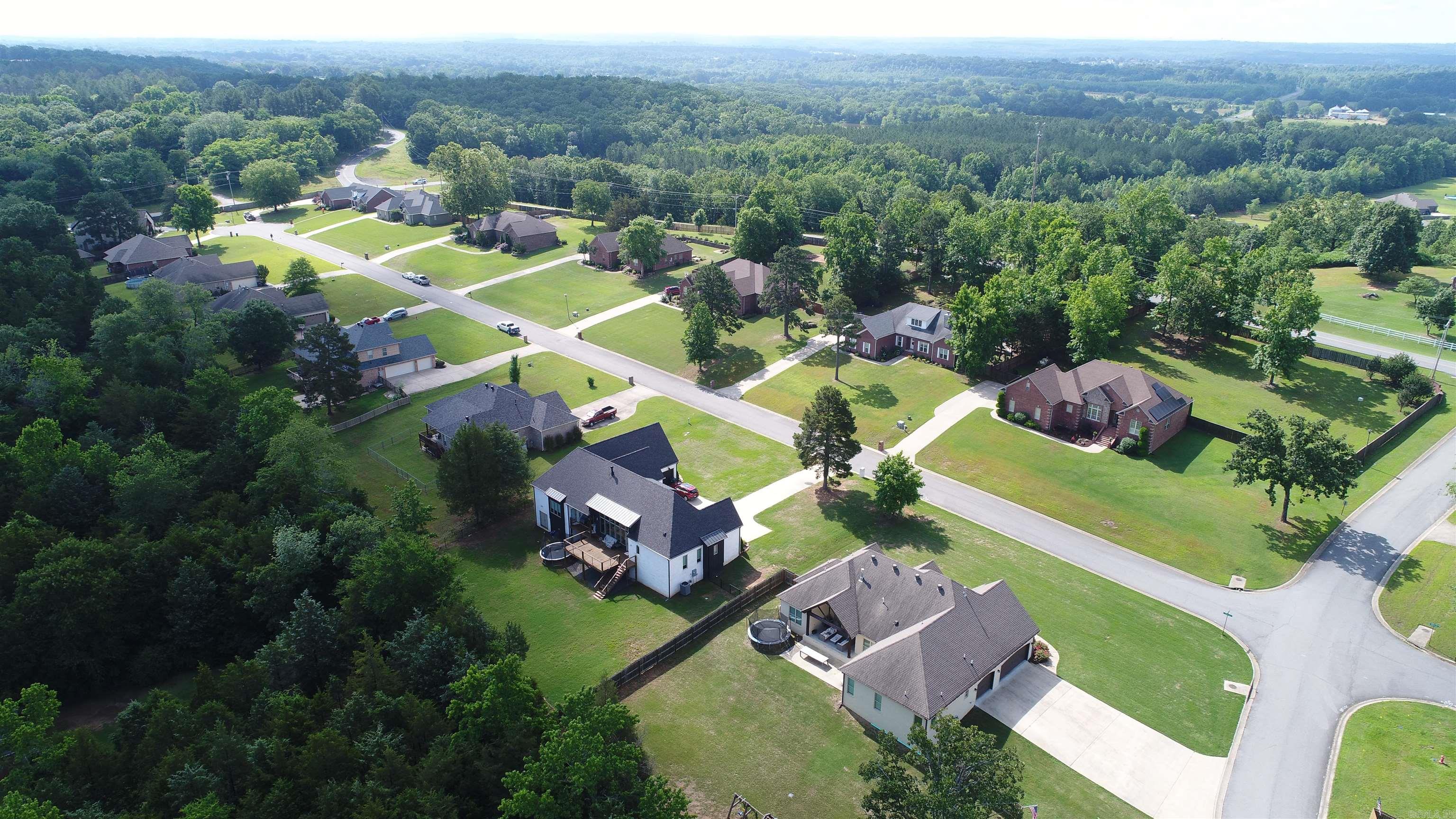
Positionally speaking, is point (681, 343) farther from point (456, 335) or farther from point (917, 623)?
point (917, 623)

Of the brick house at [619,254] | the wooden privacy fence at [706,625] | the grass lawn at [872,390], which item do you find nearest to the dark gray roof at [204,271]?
the brick house at [619,254]

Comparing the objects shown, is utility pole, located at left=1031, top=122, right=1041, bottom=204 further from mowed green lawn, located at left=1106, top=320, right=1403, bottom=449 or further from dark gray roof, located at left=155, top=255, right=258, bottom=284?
dark gray roof, located at left=155, top=255, right=258, bottom=284

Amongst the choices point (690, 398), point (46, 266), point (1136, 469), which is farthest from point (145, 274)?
point (1136, 469)

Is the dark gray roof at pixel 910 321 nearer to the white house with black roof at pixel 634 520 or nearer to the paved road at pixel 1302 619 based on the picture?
the paved road at pixel 1302 619

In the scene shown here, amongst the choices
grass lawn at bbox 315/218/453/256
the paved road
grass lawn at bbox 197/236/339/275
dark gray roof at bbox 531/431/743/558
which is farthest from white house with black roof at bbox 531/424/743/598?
grass lawn at bbox 315/218/453/256

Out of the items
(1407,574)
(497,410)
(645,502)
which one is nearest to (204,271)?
(497,410)

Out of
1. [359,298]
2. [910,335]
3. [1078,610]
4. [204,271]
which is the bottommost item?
[359,298]
